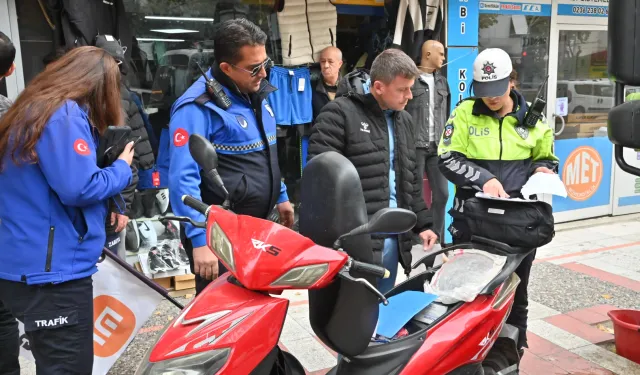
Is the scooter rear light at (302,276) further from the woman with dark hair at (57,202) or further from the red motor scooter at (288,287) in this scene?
the woman with dark hair at (57,202)

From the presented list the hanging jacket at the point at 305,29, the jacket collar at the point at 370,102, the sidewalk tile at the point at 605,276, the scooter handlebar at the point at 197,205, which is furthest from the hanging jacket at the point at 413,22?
the scooter handlebar at the point at 197,205

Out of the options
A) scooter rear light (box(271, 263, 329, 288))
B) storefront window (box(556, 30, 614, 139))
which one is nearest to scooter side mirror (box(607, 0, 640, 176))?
scooter rear light (box(271, 263, 329, 288))

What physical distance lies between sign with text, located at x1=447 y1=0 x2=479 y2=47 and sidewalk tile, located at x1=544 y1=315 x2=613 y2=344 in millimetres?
3182

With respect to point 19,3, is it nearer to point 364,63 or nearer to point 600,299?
point 364,63

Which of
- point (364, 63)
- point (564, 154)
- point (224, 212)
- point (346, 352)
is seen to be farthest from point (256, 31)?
point (564, 154)

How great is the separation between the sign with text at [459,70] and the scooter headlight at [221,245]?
476 cm

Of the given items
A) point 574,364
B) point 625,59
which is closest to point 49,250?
point 625,59

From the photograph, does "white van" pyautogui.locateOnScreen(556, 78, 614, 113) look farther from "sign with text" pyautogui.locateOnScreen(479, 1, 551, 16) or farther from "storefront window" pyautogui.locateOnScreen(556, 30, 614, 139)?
"sign with text" pyautogui.locateOnScreen(479, 1, 551, 16)

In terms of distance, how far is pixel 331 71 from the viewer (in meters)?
5.50

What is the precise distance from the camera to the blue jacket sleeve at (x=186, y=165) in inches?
97.2

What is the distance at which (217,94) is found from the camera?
259 cm

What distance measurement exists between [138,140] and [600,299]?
13.4ft

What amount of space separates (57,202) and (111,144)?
342mm

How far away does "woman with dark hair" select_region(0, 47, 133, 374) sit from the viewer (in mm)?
2055
